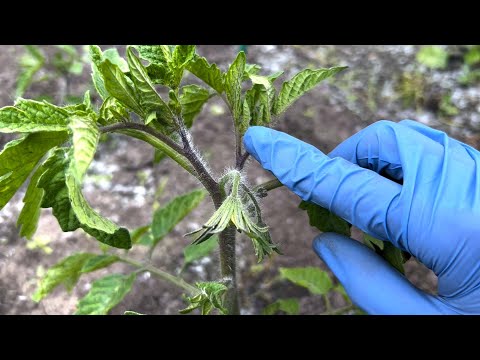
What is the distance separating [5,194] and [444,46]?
3.24m

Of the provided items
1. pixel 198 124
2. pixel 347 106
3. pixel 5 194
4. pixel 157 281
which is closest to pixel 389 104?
pixel 347 106

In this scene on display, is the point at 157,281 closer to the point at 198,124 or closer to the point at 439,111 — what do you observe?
the point at 198,124

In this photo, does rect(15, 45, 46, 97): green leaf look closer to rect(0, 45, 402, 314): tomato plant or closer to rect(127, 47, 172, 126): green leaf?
rect(0, 45, 402, 314): tomato plant

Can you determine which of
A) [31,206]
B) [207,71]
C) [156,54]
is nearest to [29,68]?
[31,206]

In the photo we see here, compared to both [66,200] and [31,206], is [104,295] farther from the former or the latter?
[66,200]

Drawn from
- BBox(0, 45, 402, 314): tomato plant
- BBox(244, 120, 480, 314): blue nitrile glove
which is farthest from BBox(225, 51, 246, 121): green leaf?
BBox(244, 120, 480, 314): blue nitrile glove

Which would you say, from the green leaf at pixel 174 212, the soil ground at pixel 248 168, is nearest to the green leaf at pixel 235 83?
the green leaf at pixel 174 212

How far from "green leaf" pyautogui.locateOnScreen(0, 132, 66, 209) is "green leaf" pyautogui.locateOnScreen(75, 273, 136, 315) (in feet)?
1.99

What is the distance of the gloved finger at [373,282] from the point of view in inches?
55.5

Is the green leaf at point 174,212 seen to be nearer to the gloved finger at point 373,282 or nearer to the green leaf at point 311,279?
the green leaf at point 311,279

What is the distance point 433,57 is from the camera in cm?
350

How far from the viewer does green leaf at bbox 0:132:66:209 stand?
3.75 feet

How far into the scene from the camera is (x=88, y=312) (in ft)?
5.48

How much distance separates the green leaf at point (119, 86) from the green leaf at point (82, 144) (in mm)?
89
